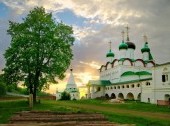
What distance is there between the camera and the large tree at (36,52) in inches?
1641

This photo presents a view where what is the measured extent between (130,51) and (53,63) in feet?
166

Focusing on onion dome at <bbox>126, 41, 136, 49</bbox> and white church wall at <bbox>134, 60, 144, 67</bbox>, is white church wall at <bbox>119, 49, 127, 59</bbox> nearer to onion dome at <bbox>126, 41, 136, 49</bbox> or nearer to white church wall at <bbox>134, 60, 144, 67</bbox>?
onion dome at <bbox>126, 41, 136, 49</bbox>

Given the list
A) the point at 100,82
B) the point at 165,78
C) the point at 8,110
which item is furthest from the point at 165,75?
the point at 100,82

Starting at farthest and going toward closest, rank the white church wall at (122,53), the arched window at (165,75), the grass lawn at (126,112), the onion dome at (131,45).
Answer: the onion dome at (131,45) < the white church wall at (122,53) < the arched window at (165,75) < the grass lawn at (126,112)

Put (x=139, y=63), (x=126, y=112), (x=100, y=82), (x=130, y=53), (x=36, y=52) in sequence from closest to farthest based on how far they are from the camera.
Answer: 1. (x=126, y=112)
2. (x=36, y=52)
3. (x=139, y=63)
4. (x=130, y=53)
5. (x=100, y=82)

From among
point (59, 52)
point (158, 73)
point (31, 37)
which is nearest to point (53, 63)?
point (59, 52)

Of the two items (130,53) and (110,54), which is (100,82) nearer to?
(110,54)

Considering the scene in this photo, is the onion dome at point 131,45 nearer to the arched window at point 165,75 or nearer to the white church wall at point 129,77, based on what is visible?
the white church wall at point 129,77

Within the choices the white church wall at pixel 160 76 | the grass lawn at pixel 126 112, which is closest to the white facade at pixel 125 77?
the white church wall at pixel 160 76

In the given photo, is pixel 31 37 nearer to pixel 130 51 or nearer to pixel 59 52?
pixel 59 52

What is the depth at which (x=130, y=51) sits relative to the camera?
3556 inches

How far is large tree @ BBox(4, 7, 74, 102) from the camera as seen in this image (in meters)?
41.7

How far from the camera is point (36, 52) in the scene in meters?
41.2

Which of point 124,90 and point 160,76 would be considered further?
point 124,90
